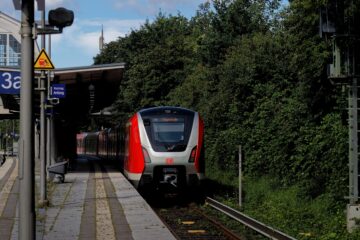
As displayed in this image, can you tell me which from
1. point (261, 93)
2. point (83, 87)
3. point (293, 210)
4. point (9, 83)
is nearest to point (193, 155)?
point (293, 210)

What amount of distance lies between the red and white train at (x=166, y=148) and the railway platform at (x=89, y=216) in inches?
32.8

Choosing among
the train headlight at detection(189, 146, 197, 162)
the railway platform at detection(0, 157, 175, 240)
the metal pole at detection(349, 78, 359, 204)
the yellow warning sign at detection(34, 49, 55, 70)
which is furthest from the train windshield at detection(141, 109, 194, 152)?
the metal pole at detection(349, 78, 359, 204)

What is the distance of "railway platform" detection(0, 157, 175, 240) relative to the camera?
10461 mm

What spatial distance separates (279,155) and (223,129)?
9.73m

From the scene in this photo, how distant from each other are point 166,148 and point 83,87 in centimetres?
1344

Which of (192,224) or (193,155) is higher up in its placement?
(193,155)

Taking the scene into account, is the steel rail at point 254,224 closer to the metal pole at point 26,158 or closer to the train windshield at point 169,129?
the train windshield at point 169,129

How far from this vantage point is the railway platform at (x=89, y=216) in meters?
10.5

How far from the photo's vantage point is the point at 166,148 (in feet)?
56.1

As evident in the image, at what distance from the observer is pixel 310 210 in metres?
14.9

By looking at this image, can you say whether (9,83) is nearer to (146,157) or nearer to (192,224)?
(146,157)

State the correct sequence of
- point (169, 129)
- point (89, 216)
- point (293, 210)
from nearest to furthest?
1. point (89, 216)
2. point (293, 210)
3. point (169, 129)

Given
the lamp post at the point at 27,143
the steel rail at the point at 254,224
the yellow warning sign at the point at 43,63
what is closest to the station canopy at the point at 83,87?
the yellow warning sign at the point at 43,63

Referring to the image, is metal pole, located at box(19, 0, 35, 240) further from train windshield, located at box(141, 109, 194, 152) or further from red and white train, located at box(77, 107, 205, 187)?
train windshield, located at box(141, 109, 194, 152)
